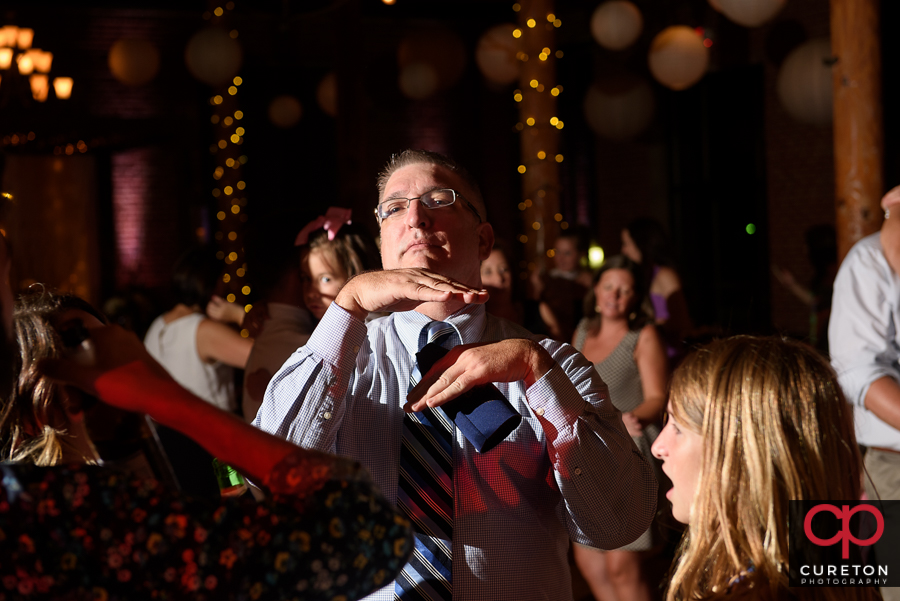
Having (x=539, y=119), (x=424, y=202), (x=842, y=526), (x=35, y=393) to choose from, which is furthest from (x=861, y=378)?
(x=539, y=119)

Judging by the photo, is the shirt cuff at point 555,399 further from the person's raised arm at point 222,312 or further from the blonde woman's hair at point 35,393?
the person's raised arm at point 222,312

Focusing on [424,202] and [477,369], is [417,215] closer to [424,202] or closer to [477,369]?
[424,202]

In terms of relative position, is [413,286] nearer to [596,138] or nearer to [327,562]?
[327,562]

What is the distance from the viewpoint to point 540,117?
5602mm

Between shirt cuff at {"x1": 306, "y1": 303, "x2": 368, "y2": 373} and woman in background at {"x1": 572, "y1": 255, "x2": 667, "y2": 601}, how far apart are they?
193 cm

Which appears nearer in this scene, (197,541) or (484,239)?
(197,541)

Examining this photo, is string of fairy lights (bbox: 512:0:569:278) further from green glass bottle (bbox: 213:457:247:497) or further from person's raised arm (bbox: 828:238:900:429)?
green glass bottle (bbox: 213:457:247:497)

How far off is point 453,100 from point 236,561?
10261 mm

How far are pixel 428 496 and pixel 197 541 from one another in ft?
1.82

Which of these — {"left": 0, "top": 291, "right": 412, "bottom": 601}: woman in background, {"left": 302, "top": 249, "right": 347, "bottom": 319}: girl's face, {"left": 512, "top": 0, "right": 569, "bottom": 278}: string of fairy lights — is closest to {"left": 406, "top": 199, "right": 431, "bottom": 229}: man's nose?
{"left": 0, "top": 291, "right": 412, "bottom": 601}: woman in background

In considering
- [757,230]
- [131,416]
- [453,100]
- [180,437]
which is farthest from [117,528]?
[453,100]

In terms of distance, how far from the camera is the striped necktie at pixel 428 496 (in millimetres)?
1329

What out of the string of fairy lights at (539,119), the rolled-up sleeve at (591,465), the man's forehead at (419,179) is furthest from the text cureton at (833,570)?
the string of fairy lights at (539,119)

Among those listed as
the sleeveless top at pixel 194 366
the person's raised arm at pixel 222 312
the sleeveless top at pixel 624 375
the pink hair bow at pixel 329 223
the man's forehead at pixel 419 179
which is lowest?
the sleeveless top at pixel 624 375
